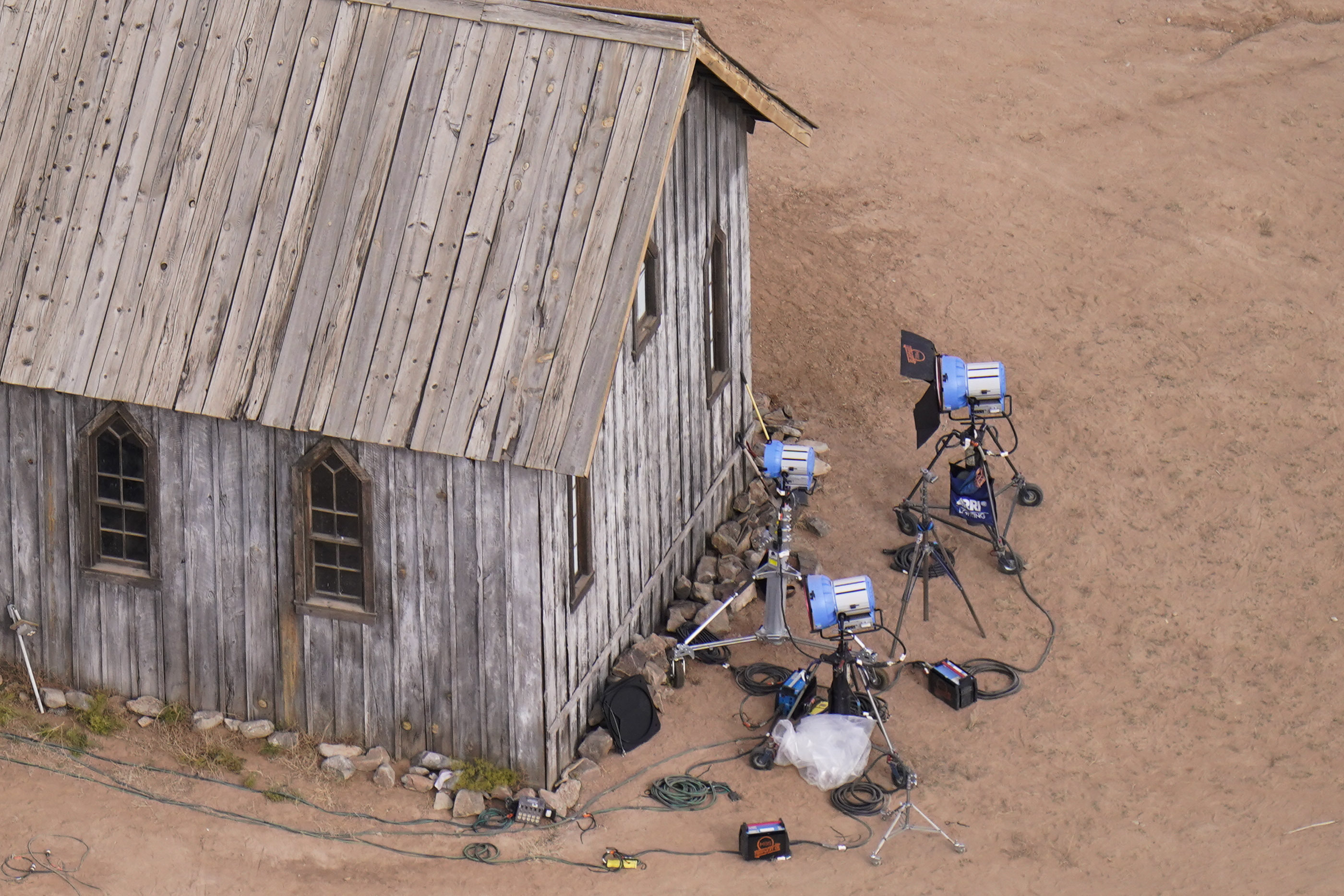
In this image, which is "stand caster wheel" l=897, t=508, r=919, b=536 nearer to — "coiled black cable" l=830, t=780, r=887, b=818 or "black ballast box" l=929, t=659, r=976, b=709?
"black ballast box" l=929, t=659, r=976, b=709

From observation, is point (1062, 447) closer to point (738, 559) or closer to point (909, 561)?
point (909, 561)

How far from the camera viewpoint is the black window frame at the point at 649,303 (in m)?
16.6

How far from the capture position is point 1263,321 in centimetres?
2347

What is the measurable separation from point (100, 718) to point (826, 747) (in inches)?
255

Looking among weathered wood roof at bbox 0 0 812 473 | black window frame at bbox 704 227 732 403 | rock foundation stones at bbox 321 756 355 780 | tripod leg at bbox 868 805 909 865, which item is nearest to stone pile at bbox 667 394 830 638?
black window frame at bbox 704 227 732 403

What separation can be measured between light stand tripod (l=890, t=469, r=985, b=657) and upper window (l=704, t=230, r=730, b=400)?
2386mm

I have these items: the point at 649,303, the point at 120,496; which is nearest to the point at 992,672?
the point at 649,303

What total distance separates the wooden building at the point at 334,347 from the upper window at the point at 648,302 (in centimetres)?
14

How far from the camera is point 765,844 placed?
595 inches

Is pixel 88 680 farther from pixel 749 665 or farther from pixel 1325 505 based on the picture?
pixel 1325 505

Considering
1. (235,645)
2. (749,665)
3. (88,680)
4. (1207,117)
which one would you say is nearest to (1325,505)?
(749,665)

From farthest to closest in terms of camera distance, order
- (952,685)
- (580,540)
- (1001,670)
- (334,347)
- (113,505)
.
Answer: (1001,670)
(952,685)
(113,505)
(580,540)
(334,347)

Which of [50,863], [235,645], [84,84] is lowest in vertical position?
[50,863]

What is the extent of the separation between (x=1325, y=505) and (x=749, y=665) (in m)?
7.08
